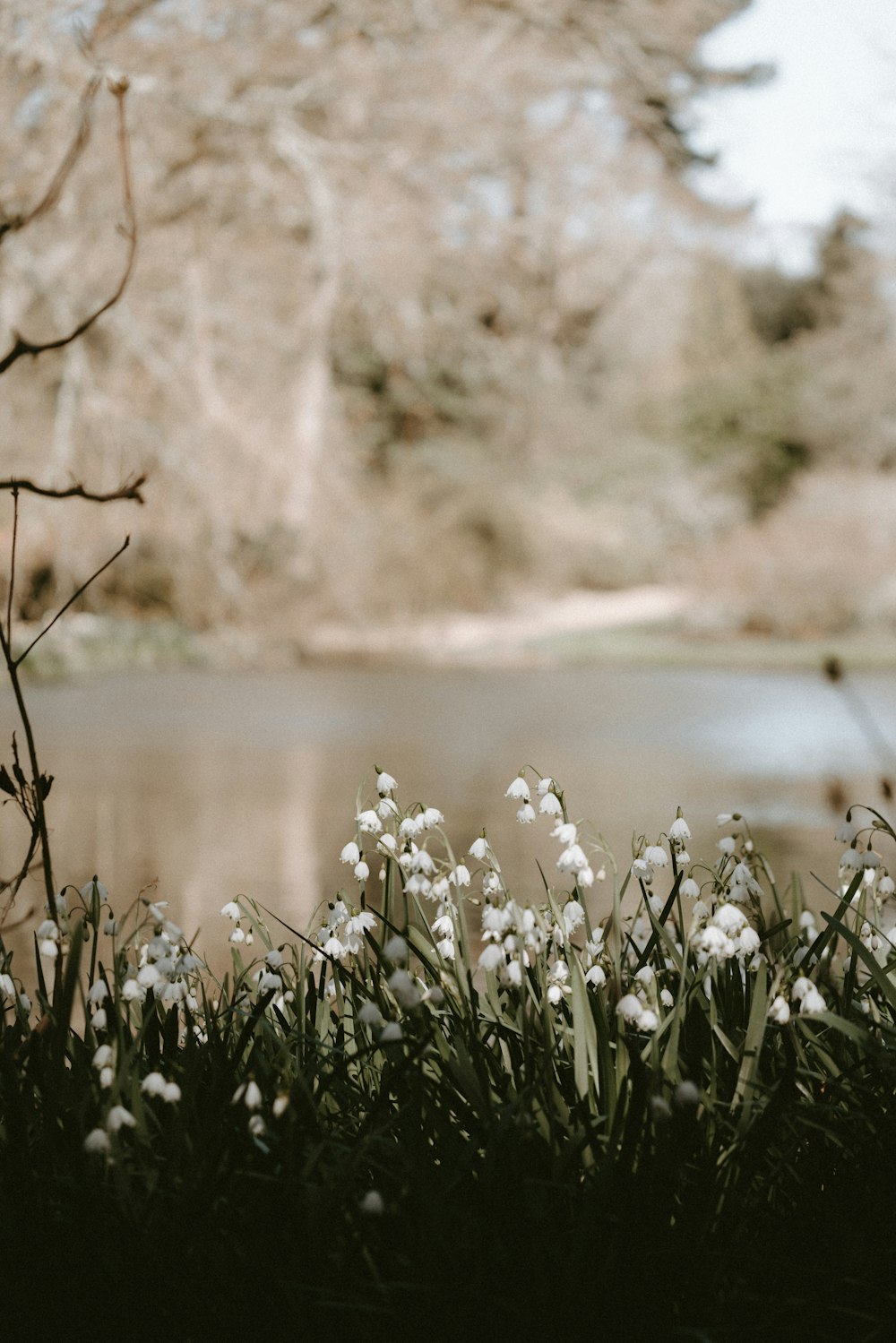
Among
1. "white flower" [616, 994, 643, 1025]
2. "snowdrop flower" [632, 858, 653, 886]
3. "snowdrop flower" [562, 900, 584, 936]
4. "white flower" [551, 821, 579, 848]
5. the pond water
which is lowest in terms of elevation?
the pond water

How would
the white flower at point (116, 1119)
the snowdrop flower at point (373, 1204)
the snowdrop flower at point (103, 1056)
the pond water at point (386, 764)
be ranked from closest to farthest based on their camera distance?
the snowdrop flower at point (373, 1204)
the white flower at point (116, 1119)
the snowdrop flower at point (103, 1056)
the pond water at point (386, 764)

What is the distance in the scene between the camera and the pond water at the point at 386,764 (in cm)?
621

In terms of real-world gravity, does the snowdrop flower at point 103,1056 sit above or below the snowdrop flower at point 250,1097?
above

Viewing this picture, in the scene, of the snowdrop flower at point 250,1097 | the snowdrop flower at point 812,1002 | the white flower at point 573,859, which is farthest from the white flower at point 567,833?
the snowdrop flower at point 250,1097

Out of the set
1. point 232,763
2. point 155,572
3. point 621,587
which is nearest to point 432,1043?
point 232,763

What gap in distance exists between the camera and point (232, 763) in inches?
375

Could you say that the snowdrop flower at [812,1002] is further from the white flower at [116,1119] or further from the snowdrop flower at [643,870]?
the white flower at [116,1119]

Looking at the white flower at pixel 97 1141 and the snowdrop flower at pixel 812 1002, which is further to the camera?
the snowdrop flower at pixel 812 1002

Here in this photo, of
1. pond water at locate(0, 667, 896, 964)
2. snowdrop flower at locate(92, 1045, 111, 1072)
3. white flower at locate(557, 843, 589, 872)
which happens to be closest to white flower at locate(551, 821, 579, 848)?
white flower at locate(557, 843, 589, 872)

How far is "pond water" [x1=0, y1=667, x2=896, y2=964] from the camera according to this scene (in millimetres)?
6207

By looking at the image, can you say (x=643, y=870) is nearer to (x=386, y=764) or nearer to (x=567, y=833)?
(x=567, y=833)

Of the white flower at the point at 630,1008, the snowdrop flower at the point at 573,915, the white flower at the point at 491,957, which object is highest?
the snowdrop flower at the point at 573,915

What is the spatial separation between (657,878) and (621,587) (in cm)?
1827

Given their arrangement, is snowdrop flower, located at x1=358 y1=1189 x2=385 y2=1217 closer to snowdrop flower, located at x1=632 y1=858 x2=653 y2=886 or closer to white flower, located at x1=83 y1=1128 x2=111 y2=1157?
white flower, located at x1=83 y1=1128 x2=111 y2=1157
